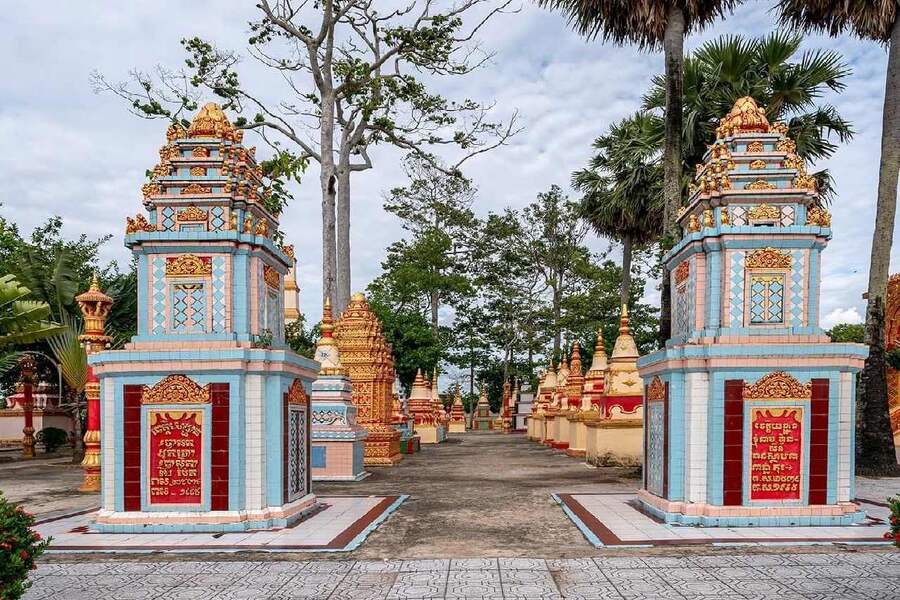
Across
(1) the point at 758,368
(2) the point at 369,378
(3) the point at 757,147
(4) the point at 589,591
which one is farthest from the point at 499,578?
(2) the point at 369,378

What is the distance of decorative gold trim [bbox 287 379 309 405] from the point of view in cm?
958

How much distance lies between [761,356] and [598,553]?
325 cm

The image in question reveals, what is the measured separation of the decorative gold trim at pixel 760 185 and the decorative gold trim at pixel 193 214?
6888 mm

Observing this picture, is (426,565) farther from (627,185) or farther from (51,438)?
(51,438)

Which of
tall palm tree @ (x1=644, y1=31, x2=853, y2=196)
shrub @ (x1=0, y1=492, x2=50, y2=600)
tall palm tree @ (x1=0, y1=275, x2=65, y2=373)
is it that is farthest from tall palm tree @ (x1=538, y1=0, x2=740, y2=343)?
tall palm tree @ (x1=0, y1=275, x2=65, y2=373)

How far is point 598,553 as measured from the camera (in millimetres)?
7355

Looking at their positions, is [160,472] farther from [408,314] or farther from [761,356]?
[408,314]

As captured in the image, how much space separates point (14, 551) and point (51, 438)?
67.9 feet

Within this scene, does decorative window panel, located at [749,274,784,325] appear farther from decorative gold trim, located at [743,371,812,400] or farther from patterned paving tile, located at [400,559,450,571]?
patterned paving tile, located at [400,559,450,571]

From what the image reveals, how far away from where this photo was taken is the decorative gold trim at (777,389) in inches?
344

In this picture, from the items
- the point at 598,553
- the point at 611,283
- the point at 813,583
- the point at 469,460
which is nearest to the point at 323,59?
the point at 469,460

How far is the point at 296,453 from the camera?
9812 millimetres

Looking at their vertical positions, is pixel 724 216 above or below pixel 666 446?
above

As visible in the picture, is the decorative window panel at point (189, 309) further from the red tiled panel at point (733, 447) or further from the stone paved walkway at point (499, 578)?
the red tiled panel at point (733, 447)
